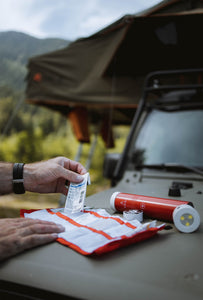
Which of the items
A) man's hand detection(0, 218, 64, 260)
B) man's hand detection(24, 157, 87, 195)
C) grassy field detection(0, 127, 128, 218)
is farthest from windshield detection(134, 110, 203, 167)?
man's hand detection(0, 218, 64, 260)

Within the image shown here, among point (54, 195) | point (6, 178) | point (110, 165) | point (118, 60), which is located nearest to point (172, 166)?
point (110, 165)

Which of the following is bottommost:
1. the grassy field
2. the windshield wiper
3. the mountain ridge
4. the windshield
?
the grassy field

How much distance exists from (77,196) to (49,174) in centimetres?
21

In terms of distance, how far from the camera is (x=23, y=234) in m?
0.75

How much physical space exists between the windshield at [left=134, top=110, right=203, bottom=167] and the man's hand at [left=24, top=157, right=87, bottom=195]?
831 mm

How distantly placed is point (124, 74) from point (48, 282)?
313cm

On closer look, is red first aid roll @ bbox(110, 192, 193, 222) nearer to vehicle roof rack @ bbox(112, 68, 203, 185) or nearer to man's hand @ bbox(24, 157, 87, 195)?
man's hand @ bbox(24, 157, 87, 195)

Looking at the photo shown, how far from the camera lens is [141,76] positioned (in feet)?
11.1

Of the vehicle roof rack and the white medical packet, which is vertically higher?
the vehicle roof rack

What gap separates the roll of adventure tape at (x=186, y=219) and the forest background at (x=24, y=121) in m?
0.82

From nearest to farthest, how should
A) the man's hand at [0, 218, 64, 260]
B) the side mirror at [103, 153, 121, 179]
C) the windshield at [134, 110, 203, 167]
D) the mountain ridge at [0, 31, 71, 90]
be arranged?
the man's hand at [0, 218, 64, 260] < the windshield at [134, 110, 203, 167] < the side mirror at [103, 153, 121, 179] < the mountain ridge at [0, 31, 71, 90]

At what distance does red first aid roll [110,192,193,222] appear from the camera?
957 mm

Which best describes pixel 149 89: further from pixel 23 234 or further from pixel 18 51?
pixel 18 51

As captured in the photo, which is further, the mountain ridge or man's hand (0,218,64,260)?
the mountain ridge
